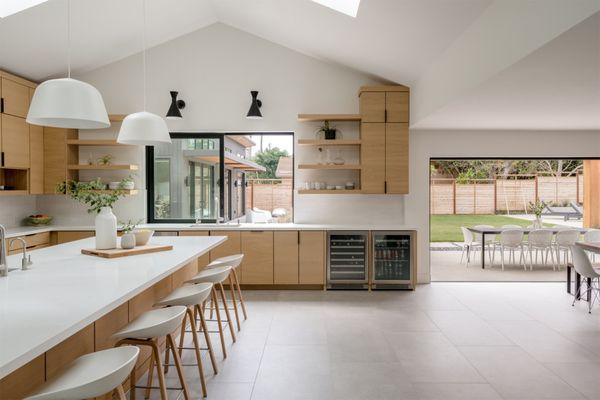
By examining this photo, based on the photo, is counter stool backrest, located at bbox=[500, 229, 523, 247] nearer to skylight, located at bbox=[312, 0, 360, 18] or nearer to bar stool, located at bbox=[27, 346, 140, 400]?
skylight, located at bbox=[312, 0, 360, 18]

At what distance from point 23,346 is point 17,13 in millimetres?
4451

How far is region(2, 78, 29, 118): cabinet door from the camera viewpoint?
17.3 feet

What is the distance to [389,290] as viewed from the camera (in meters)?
5.89

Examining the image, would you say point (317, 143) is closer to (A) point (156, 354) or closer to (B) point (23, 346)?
(A) point (156, 354)

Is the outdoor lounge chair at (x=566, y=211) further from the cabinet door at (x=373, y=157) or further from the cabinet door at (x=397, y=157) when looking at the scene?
the cabinet door at (x=373, y=157)

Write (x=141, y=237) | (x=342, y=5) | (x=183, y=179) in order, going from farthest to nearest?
1. (x=183, y=179)
2. (x=342, y=5)
3. (x=141, y=237)

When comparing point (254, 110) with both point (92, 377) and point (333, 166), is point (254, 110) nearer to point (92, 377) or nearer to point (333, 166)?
point (333, 166)

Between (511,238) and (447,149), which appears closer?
(447,149)

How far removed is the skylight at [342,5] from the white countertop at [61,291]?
2833mm

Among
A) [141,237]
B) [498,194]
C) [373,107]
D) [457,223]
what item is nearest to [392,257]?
[373,107]

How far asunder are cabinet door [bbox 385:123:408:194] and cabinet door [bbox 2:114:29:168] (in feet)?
15.6

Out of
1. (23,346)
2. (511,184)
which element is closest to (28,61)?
(23,346)

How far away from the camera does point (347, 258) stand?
5.89 meters

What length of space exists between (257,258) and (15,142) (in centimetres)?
336
